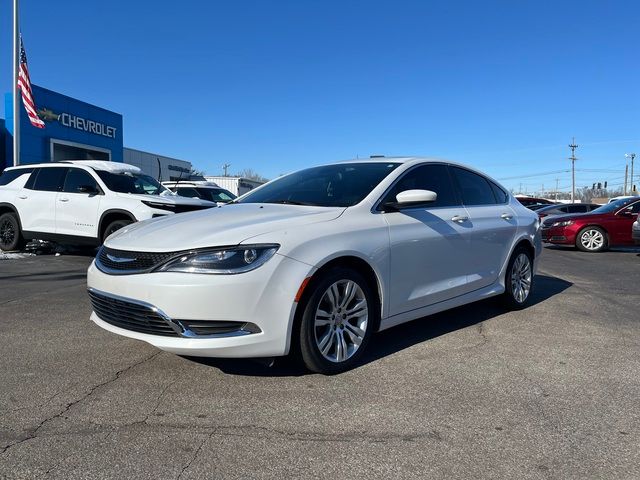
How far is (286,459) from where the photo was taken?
2555mm

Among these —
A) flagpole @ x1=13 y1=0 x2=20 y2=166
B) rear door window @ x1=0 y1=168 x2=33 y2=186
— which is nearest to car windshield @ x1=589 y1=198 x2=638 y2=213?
rear door window @ x1=0 y1=168 x2=33 y2=186

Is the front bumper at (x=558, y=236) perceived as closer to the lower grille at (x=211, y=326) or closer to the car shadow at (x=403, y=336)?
the car shadow at (x=403, y=336)

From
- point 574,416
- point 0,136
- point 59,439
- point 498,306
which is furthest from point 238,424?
point 0,136

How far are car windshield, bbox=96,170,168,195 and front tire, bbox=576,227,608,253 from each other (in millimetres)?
10358

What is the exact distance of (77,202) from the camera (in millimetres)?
9570

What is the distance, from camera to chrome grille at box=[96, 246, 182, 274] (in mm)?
3342

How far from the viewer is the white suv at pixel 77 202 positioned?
9219mm

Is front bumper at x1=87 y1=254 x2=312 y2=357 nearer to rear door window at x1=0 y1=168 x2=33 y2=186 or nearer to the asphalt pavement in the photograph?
the asphalt pavement

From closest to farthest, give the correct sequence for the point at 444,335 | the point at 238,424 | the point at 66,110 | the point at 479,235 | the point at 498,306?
the point at 238,424 < the point at 444,335 < the point at 479,235 < the point at 498,306 < the point at 66,110

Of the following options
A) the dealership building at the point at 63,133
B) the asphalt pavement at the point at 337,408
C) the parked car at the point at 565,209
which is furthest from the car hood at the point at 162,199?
the parked car at the point at 565,209

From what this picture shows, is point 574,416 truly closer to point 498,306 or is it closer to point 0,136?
point 498,306

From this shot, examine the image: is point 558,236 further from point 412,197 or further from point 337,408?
point 337,408

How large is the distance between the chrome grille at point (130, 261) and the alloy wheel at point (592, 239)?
12627 millimetres

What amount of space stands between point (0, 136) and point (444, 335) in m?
22.3
